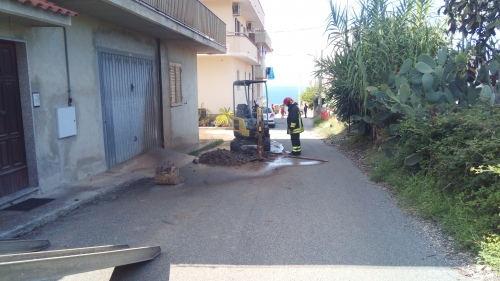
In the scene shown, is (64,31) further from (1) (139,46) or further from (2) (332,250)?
(2) (332,250)

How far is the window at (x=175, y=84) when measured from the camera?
1381 centimetres

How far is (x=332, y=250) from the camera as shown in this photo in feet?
17.0

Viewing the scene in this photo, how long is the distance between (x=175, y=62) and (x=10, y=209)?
8756 millimetres

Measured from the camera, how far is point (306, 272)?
4.57 m

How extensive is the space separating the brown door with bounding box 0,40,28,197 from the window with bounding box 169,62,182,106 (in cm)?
688

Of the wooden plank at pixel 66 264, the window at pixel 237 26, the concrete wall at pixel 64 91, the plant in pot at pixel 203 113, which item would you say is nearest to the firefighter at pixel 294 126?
the concrete wall at pixel 64 91

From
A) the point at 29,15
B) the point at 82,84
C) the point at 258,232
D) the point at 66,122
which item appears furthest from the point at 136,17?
the point at 258,232

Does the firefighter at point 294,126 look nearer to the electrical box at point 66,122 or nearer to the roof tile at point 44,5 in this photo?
the electrical box at point 66,122

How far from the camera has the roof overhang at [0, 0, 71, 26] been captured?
559 centimetres

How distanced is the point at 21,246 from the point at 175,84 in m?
9.91

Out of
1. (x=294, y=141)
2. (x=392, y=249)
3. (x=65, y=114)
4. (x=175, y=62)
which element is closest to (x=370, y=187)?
(x=392, y=249)

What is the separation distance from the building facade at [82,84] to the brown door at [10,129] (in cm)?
2

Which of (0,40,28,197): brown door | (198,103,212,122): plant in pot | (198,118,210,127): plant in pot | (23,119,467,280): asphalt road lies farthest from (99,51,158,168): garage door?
(198,103,212,122): plant in pot

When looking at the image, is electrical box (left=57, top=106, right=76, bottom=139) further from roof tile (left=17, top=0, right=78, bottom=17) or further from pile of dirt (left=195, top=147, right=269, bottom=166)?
pile of dirt (left=195, top=147, right=269, bottom=166)
